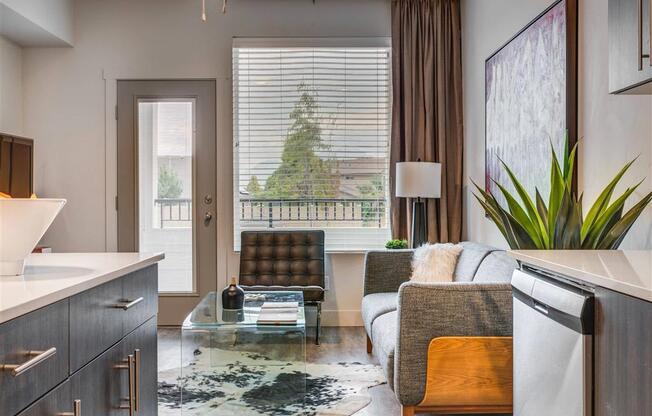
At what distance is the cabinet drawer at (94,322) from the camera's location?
1233mm

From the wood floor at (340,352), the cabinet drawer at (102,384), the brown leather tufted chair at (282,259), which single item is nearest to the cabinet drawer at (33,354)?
the cabinet drawer at (102,384)

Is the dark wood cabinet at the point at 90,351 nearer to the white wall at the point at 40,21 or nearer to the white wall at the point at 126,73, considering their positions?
the white wall at the point at 126,73

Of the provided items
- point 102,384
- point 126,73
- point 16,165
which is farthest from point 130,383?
point 126,73

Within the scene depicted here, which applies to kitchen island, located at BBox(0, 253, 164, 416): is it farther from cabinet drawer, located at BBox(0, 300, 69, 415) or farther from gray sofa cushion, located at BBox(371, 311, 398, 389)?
gray sofa cushion, located at BBox(371, 311, 398, 389)

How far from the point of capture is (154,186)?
176 inches

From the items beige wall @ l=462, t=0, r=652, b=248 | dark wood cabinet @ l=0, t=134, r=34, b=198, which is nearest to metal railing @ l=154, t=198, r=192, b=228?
dark wood cabinet @ l=0, t=134, r=34, b=198

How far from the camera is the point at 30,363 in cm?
→ 99

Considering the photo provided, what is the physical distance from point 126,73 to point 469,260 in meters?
3.26

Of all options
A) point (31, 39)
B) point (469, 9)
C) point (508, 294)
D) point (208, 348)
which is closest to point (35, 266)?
point (208, 348)

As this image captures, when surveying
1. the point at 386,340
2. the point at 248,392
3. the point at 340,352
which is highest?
the point at 386,340

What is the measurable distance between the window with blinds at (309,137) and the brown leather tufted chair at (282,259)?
0.29 m

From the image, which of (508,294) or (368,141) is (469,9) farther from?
(508,294)

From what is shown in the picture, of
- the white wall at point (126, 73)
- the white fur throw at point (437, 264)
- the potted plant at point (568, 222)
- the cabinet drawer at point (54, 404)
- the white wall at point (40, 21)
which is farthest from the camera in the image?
the white wall at point (126, 73)

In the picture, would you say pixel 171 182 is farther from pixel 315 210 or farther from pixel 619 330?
pixel 619 330
